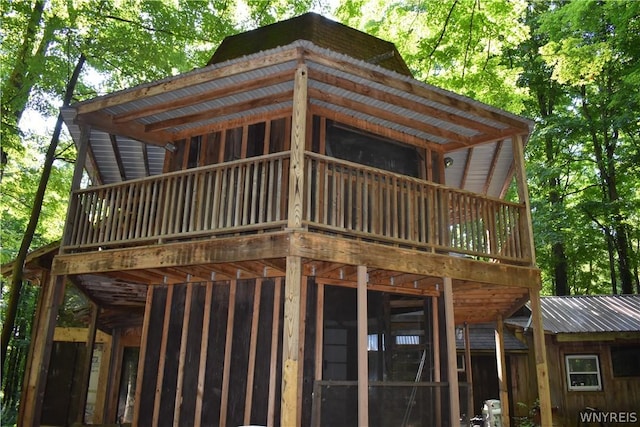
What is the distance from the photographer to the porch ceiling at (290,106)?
7.09m

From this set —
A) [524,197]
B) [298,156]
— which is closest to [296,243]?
[298,156]

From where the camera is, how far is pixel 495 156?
35.4 ft

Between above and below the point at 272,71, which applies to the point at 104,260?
below

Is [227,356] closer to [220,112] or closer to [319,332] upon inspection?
[319,332]

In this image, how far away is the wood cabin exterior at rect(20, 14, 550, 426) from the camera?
6797mm

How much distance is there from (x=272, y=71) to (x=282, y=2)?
11890 millimetres

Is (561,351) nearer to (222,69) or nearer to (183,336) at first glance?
(183,336)

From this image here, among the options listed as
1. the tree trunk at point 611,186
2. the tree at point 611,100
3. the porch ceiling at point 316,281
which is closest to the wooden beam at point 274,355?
the porch ceiling at point 316,281

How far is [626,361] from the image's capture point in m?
14.3

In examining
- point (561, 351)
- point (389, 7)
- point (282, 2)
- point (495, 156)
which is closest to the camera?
point (495, 156)

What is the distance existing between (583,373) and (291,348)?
1208cm

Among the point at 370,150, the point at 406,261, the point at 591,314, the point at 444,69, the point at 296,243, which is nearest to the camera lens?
the point at 296,243

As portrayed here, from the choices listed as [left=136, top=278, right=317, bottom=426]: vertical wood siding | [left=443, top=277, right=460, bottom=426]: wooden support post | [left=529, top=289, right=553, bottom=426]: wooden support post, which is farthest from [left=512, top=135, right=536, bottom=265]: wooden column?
[left=136, top=278, right=317, bottom=426]: vertical wood siding

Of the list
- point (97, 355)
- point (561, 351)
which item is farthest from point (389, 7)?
point (97, 355)
